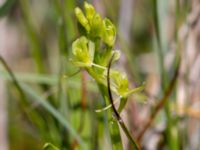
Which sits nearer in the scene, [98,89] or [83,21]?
[83,21]

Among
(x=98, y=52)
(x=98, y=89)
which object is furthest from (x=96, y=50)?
(x=98, y=89)

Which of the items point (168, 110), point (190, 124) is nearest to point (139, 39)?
point (190, 124)

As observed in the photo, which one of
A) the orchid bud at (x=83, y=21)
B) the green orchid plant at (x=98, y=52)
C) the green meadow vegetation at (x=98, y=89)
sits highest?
the orchid bud at (x=83, y=21)

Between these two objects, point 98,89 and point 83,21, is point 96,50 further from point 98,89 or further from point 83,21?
point 98,89

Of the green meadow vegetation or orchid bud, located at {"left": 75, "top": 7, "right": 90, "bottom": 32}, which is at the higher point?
orchid bud, located at {"left": 75, "top": 7, "right": 90, "bottom": 32}

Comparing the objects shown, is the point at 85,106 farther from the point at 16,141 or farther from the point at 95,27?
the point at 16,141

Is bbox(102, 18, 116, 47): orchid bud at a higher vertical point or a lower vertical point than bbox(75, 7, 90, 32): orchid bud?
lower

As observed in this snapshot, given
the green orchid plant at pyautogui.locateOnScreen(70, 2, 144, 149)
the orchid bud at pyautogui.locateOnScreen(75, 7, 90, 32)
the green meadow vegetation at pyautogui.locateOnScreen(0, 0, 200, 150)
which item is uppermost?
the orchid bud at pyautogui.locateOnScreen(75, 7, 90, 32)

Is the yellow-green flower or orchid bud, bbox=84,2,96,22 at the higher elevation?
orchid bud, bbox=84,2,96,22
